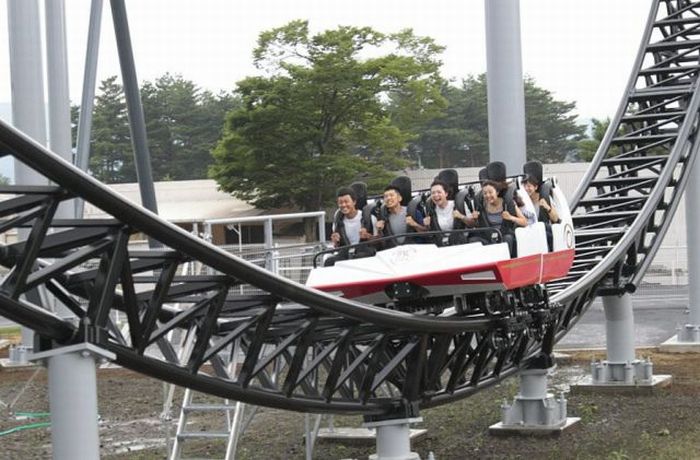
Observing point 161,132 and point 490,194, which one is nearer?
point 490,194

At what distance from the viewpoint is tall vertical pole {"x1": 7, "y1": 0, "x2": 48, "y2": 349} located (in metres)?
15.1

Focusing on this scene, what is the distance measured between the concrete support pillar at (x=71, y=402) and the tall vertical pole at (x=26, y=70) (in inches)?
371

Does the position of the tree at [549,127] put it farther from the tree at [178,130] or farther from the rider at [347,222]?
the rider at [347,222]

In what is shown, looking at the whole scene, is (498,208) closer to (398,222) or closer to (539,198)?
(398,222)

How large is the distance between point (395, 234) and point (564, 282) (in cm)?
377

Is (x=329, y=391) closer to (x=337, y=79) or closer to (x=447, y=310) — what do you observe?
(x=447, y=310)

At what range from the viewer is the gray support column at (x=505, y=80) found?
12.9m

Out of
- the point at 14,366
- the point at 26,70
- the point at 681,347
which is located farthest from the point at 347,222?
the point at 14,366

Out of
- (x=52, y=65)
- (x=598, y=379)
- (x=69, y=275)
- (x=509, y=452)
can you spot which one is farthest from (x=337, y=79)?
(x=69, y=275)

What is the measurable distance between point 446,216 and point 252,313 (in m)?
2.34

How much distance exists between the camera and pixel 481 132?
243 ft

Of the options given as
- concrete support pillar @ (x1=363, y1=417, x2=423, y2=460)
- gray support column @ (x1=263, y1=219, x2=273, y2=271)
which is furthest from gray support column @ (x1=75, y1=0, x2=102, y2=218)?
concrete support pillar @ (x1=363, y1=417, x2=423, y2=460)

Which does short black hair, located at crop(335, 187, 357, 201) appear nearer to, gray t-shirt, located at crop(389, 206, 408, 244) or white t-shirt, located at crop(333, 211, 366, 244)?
white t-shirt, located at crop(333, 211, 366, 244)

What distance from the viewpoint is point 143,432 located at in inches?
514
